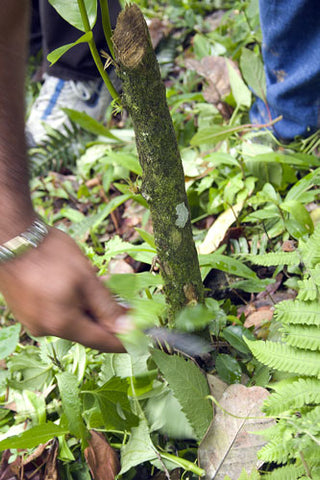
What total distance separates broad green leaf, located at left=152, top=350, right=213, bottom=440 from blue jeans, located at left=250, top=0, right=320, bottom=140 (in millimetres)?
1263

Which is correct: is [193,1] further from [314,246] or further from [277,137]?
[314,246]

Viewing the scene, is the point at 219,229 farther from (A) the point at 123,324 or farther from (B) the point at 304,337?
(A) the point at 123,324

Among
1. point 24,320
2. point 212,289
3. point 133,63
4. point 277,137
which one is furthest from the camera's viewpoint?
point 277,137

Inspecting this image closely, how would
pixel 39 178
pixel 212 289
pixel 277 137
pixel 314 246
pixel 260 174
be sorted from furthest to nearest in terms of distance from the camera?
pixel 39 178 → pixel 277 137 → pixel 260 174 → pixel 212 289 → pixel 314 246

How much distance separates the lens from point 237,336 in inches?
53.1

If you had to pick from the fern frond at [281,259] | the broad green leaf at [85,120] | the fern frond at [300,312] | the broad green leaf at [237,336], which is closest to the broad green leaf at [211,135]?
the broad green leaf at [85,120]

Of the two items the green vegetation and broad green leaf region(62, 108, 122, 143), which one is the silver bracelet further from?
broad green leaf region(62, 108, 122, 143)

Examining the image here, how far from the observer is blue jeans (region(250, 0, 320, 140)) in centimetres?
183

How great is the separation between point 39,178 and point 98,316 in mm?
2028

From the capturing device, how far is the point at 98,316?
34.2 inches

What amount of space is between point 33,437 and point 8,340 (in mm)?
384

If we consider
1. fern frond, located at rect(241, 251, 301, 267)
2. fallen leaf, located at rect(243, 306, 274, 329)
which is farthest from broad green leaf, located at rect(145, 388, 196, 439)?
fern frond, located at rect(241, 251, 301, 267)

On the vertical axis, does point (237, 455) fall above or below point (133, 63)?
below

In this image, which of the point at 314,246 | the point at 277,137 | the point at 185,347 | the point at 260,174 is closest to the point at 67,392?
the point at 185,347
